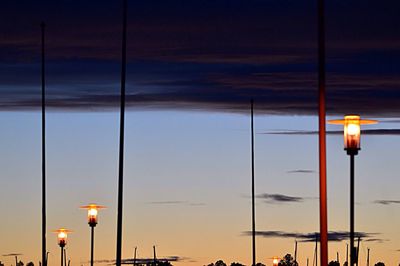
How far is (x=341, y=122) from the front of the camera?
41.5 meters

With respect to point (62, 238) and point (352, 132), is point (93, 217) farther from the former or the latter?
point (352, 132)

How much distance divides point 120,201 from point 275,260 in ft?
188

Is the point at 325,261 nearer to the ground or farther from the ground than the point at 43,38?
nearer to the ground

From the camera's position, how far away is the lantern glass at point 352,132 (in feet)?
134

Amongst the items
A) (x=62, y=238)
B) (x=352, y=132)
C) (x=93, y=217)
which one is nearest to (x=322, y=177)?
(x=352, y=132)

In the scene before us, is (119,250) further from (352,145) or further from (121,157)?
(352,145)

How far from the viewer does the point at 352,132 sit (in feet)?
135

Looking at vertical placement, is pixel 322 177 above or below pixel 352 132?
→ below

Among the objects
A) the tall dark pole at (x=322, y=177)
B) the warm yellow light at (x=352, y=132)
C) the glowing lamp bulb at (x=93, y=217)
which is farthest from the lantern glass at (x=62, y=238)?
the tall dark pole at (x=322, y=177)

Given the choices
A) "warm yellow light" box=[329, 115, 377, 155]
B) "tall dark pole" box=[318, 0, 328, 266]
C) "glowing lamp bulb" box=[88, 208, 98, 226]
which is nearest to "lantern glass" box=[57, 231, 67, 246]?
"glowing lamp bulb" box=[88, 208, 98, 226]

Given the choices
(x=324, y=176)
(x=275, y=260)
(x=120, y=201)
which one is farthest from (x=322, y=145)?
(x=275, y=260)

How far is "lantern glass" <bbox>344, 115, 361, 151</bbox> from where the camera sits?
134 ft

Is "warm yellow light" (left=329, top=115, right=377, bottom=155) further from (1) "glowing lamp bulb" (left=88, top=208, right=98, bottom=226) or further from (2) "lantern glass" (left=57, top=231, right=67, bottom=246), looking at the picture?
(2) "lantern glass" (left=57, top=231, right=67, bottom=246)

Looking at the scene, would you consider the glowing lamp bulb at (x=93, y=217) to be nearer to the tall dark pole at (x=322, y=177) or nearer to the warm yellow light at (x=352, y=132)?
the warm yellow light at (x=352, y=132)
